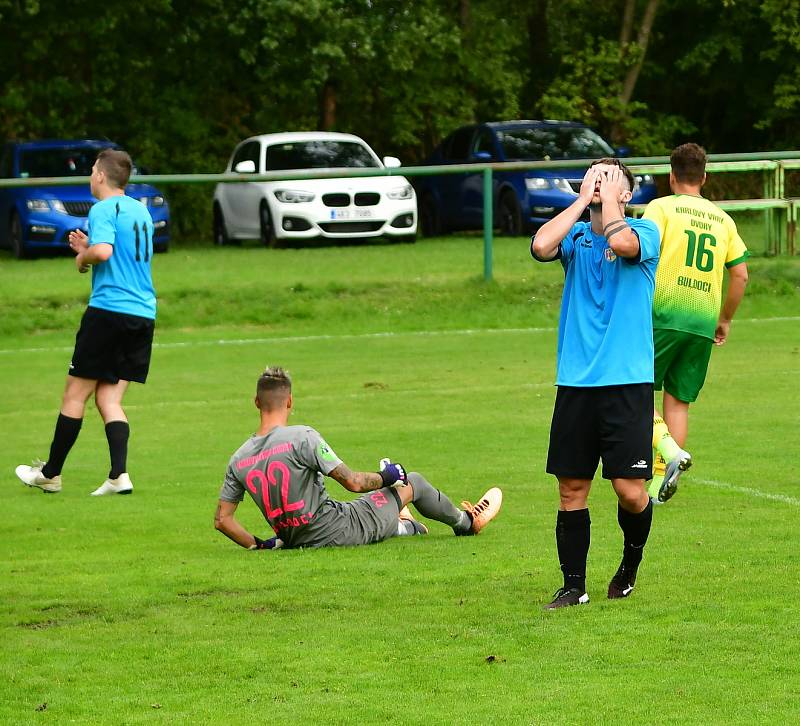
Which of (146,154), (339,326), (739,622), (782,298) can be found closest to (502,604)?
(739,622)

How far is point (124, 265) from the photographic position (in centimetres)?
1015

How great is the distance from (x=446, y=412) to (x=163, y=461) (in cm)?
260

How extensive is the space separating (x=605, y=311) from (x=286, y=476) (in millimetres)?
1903

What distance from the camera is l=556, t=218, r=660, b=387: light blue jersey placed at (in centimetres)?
662

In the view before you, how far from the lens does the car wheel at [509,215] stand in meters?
22.0

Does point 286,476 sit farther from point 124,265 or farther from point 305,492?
point 124,265

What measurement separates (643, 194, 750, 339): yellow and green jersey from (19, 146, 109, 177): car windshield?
55.7 ft

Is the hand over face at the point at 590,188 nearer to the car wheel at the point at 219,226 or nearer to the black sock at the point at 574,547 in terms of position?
the black sock at the point at 574,547

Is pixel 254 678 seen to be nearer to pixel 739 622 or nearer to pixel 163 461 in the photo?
pixel 739 622

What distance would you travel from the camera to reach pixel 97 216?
32.6 ft

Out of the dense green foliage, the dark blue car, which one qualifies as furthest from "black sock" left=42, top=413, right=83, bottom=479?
the dense green foliage

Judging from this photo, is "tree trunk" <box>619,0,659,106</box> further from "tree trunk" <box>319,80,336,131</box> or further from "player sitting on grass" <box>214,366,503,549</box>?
"player sitting on grass" <box>214,366,503,549</box>

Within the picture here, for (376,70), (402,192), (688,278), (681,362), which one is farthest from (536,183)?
(688,278)

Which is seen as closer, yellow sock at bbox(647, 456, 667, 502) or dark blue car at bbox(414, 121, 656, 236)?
yellow sock at bbox(647, 456, 667, 502)
